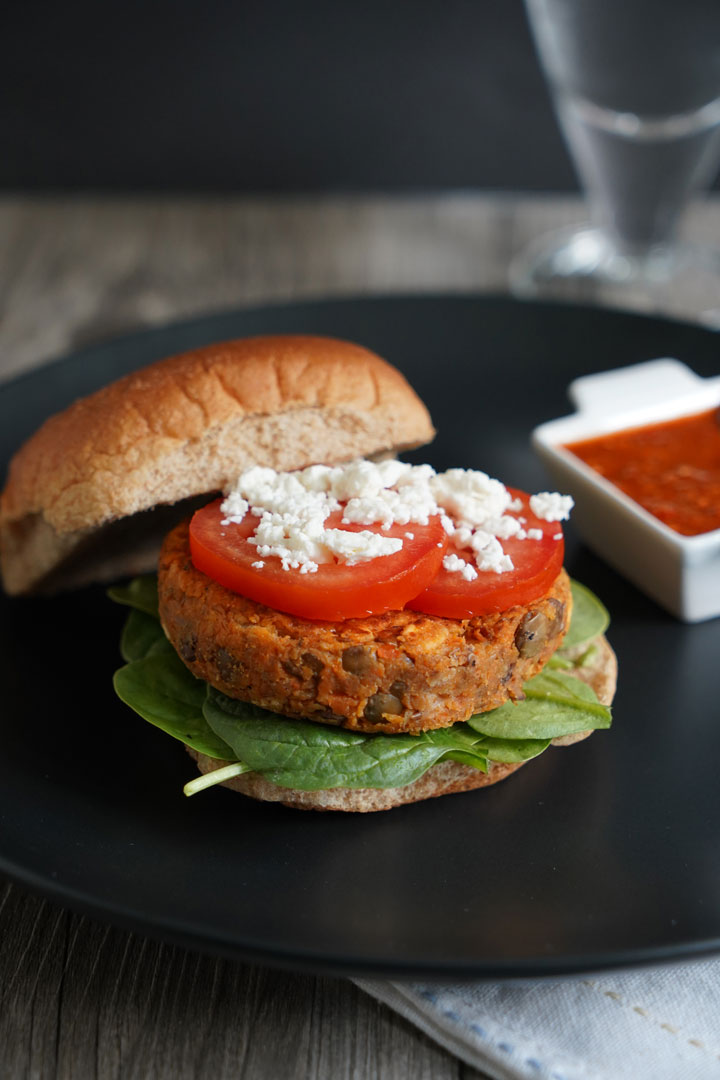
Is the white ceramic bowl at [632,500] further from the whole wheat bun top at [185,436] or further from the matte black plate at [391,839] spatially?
the whole wheat bun top at [185,436]

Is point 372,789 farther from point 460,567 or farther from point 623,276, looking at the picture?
point 623,276

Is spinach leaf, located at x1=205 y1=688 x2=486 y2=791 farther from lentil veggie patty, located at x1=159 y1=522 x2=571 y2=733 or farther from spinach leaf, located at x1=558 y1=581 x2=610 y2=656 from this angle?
spinach leaf, located at x1=558 y1=581 x2=610 y2=656

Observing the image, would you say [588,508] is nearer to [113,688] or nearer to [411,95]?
[113,688]

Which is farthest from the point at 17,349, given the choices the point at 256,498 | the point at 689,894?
the point at 689,894

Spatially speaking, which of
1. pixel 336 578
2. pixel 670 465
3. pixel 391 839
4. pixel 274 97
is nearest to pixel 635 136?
pixel 274 97

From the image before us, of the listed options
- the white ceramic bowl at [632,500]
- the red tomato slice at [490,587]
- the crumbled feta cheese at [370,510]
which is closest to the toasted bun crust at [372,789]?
the red tomato slice at [490,587]

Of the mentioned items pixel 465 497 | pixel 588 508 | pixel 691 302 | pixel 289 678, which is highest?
pixel 465 497
